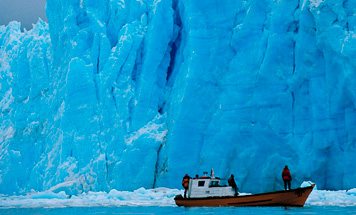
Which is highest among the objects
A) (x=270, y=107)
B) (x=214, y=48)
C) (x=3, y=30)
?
(x=3, y=30)

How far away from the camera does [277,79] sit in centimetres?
1705

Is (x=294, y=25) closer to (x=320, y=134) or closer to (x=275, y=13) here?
(x=275, y=13)

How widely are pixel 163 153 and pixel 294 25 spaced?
705cm

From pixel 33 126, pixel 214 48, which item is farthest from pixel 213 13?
pixel 33 126

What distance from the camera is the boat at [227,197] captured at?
12.8 meters

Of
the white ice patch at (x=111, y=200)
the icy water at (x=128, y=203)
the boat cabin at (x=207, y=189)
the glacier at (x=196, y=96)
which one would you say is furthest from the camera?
the glacier at (x=196, y=96)

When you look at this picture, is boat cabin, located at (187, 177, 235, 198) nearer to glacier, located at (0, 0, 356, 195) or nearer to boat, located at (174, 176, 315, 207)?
boat, located at (174, 176, 315, 207)

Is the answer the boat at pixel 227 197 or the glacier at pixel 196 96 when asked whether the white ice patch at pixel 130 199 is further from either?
the glacier at pixel 196 96

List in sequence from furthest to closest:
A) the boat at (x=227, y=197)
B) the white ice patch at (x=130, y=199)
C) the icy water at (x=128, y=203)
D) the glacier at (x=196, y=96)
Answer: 1. the glacier at (x=196, y=96)
2. the white ice patch at (x=130, y=199)
3. the boat at (x=227, y=197)
4. the icy water at (x=128, y=203)

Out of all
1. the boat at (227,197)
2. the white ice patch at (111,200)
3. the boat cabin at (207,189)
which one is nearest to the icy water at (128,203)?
the white ice patch at (111,200)

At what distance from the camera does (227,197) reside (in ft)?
44.3

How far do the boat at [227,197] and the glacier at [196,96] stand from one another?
303 cm

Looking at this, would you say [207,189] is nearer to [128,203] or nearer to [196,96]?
[128,203]

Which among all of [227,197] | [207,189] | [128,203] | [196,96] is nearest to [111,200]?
[128,203]
